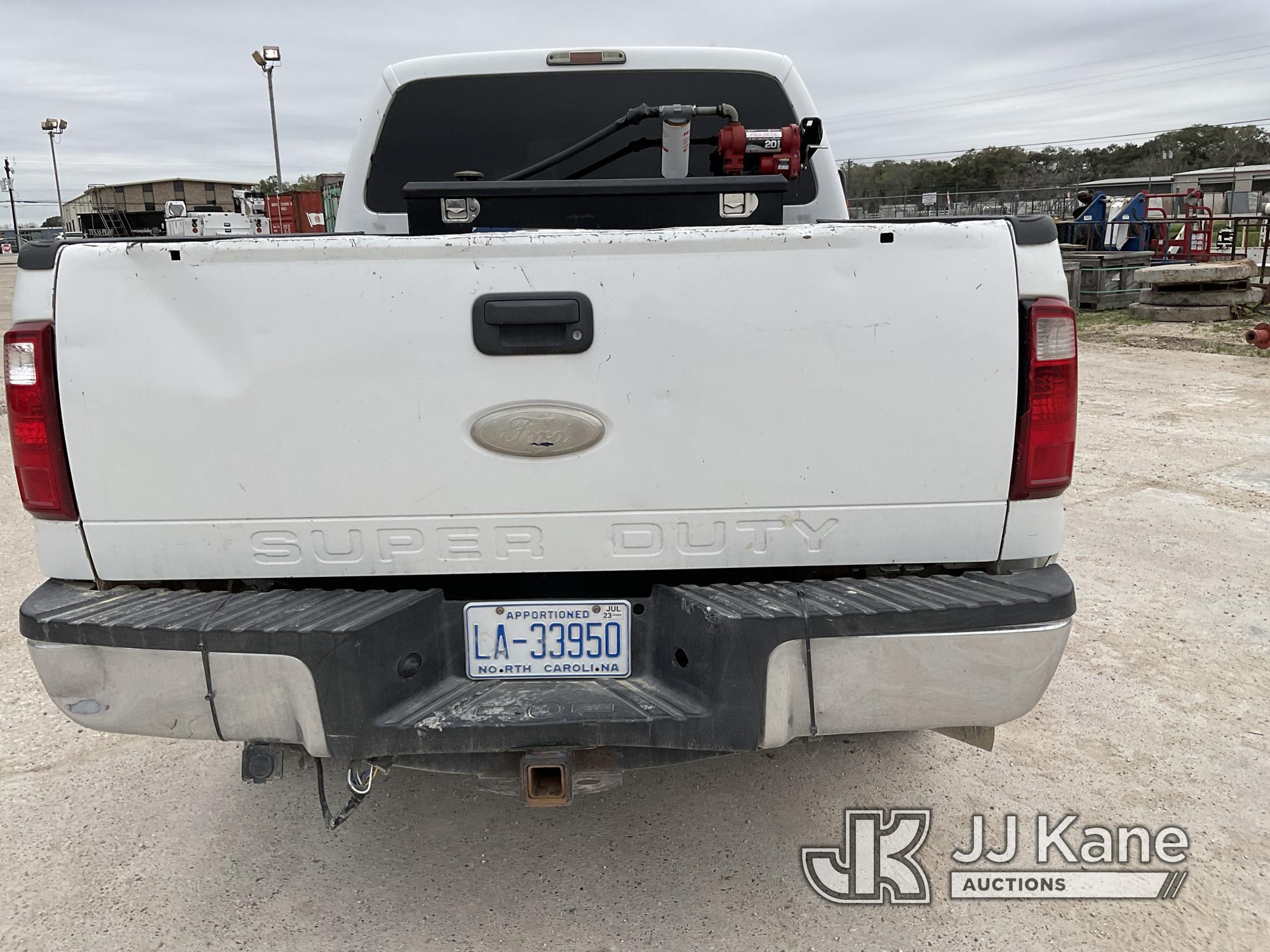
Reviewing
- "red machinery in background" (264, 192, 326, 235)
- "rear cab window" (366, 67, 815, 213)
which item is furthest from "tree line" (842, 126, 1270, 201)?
"rear cab window" (366, 67, 815, 213)

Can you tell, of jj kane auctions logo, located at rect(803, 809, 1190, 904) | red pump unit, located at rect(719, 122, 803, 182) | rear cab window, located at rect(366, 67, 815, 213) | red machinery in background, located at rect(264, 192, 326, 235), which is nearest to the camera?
jj kane auctions logo, located at rect(803, 809, 1190, 904)

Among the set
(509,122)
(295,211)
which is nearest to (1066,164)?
(295,211)

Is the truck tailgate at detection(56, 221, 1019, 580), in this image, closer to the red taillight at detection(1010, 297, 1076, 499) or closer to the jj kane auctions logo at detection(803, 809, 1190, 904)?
→ the red taillight at detection(1010, 297, 1076, 499)

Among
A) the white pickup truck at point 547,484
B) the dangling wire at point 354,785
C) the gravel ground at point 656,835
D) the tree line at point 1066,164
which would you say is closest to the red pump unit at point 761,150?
the white pickup truck at point 547,484

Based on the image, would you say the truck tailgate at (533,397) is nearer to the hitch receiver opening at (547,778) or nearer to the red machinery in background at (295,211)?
the hitch receiver opening at (547,778)

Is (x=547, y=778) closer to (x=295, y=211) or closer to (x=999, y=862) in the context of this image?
(x=999, y=862)

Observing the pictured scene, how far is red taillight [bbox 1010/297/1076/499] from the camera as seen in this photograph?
2205 mm

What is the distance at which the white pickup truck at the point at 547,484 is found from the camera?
7.09 ft

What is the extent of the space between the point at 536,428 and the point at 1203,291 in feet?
51.8

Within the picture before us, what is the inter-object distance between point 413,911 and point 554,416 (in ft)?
4.74

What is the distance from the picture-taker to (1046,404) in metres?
2.24

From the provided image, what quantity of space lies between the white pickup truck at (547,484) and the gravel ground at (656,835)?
608 mm

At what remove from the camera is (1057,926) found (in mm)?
2580

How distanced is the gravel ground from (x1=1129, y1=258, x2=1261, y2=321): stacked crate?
40.6 ft
